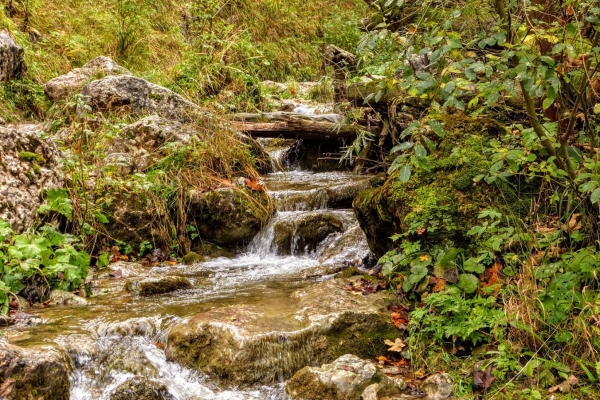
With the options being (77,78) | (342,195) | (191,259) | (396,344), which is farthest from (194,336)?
(77,78)

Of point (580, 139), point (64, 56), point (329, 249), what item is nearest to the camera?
point (580, 139)

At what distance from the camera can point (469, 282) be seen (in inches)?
137

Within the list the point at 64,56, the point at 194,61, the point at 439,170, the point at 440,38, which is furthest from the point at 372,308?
the point at 64,56

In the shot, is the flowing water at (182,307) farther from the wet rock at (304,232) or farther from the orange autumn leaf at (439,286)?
the orange autumn leaf at (439,286)

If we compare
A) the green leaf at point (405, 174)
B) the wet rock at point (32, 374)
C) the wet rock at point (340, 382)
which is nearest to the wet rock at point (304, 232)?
the wet rock at point (340, 382)

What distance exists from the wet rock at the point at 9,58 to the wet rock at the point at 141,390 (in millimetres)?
7111

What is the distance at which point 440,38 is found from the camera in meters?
2.61

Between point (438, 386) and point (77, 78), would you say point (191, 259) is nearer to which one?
point (438, 386)

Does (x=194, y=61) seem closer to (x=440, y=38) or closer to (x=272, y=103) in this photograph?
(x=272, y=103)

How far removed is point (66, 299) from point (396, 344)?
279 centimetres

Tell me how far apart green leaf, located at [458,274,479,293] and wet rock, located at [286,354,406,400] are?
0.77 meters

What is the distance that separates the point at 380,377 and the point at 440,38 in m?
2.01

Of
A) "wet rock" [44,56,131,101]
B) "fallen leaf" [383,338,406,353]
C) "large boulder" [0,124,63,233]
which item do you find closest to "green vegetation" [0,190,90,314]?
"large boulder" [0,124,63,233]

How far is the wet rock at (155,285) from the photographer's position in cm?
477
